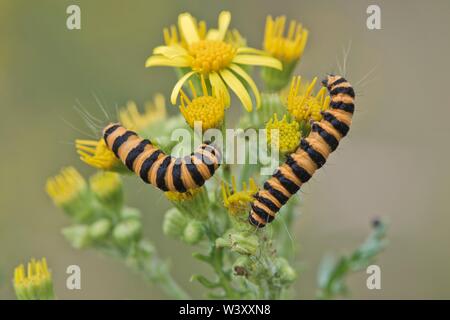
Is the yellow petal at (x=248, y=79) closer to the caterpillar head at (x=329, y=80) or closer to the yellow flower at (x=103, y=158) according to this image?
the caterpillar head at (x=329, y=80)

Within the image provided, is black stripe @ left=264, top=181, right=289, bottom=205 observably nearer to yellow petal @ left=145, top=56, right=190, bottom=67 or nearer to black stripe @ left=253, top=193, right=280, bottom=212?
black stripe @ left=253, top=193, right=280, bottom=212

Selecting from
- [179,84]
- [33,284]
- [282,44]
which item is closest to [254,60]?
[282,44]

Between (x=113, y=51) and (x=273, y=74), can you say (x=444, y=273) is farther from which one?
(x=113, y=51)

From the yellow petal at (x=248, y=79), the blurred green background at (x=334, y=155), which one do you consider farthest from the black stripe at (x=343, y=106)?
the blurred green background at (x=334, y=155)

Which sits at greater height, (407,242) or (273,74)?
(273,74)

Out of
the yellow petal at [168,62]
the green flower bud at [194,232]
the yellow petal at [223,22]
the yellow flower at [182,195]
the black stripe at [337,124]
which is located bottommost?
the green flower bud at [194,232]
